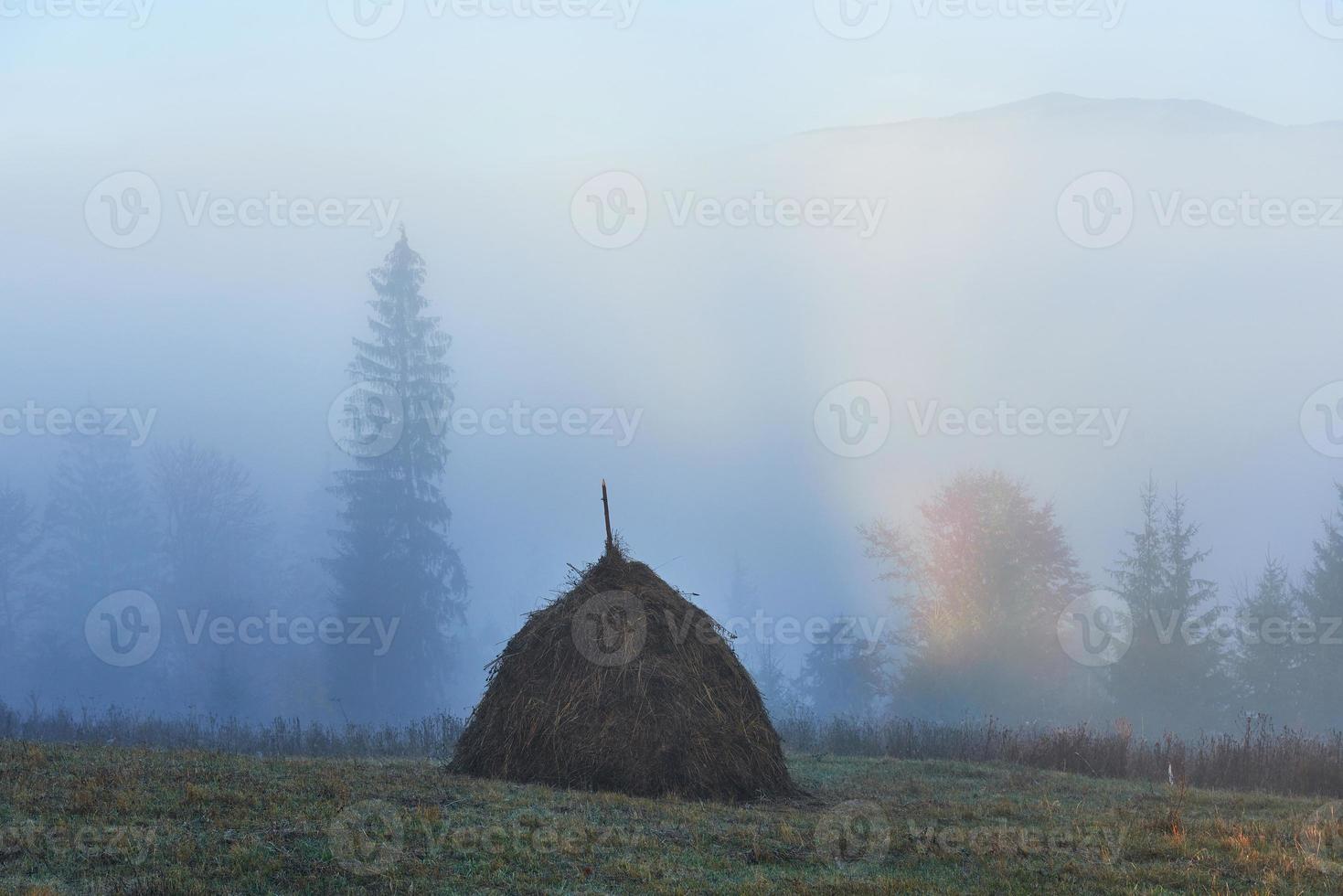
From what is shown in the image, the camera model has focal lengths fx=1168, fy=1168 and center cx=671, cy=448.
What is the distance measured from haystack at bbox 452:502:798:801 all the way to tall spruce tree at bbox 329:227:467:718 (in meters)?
46.4

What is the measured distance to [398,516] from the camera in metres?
61.7

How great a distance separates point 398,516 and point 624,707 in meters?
49.0

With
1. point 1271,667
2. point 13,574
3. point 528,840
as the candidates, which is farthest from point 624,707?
point 13,574

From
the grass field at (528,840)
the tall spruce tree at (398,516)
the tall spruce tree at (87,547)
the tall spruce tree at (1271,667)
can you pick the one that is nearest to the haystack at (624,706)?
the grass field at (528,840)

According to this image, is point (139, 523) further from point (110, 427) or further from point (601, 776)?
point (601, 776)

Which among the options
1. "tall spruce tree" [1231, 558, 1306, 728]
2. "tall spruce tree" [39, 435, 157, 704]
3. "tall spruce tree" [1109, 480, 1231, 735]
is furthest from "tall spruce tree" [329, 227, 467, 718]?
"tall spruce tree" [1231, 558, 1306, 728]

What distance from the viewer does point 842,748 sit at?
2409 cm

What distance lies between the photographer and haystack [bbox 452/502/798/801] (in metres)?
14.5

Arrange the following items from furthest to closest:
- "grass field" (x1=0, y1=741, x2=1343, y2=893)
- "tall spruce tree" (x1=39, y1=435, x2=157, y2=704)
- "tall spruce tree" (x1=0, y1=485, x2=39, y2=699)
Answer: "tall spruce tree" (x1=39, y1=435, x2=157, y2=704), "tall spruce tree" (x1=0, y1=485, x2=39, y2=699), "grass field" (x1=0, y1=741, x2=1343, y2=893)

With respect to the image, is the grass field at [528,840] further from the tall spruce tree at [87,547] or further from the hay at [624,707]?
the tall spruce tree at [87,547]

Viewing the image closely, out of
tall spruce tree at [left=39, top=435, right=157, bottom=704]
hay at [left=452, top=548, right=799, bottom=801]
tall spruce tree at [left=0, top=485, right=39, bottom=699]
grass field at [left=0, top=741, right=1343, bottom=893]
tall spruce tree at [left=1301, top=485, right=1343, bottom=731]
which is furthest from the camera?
tall spruce tree at [left=39, top=435, right=157, bottom=704]

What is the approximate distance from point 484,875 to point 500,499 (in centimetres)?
15827

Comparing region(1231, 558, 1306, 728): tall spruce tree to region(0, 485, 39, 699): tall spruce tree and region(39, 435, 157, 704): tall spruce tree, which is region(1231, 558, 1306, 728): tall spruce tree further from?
region(0, 485, 39, 699): tall spruce tree

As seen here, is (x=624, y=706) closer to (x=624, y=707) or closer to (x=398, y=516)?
(x=624, y=707)
